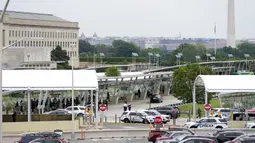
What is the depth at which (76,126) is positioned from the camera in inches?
2009

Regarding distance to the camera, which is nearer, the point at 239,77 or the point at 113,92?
the point at 239,77

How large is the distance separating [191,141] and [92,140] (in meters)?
13.9

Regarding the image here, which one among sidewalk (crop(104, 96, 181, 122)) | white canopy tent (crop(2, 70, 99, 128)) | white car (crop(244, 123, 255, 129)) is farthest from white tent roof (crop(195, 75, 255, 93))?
sidewalk (crop(104, 96, 181, 122))

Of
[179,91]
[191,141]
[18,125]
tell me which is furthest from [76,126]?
[179,91]

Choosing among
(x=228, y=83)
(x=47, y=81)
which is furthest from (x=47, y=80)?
(x=228, y=83)

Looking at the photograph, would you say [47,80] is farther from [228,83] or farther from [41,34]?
[41,34]

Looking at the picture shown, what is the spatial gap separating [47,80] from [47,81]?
200 millimetres

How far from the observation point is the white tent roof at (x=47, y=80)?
172 feet

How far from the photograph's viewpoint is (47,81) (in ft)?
175

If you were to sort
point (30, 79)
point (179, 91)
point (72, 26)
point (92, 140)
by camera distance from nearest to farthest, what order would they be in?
point (92, 140) < point (30, 79) < point (179, 91) < point (72, 26)

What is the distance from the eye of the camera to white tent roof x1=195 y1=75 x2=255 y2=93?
5567 centimetres

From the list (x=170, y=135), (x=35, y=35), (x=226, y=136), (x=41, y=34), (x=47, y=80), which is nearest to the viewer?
(x=226, y=136)

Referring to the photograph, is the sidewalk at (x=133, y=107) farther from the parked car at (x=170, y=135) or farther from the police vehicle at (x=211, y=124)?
the parked car at (x=170, y=135)

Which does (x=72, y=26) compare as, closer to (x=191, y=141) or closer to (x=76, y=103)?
(x=76, y=103)
